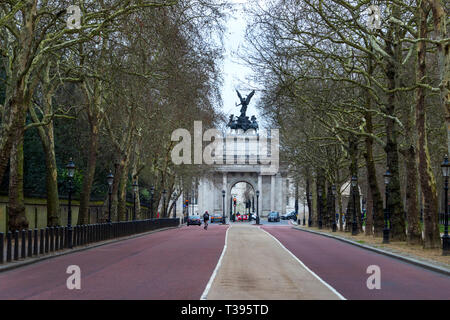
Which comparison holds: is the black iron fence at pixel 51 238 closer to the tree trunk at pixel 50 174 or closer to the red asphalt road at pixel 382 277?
the tree trunk at pixel 50 174

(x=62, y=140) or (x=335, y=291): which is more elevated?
(x=62, y=140)

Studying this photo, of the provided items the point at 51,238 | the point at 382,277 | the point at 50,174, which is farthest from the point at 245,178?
the point at 382,277

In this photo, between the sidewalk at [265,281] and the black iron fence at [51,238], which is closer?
the sidewalk at [265,281]

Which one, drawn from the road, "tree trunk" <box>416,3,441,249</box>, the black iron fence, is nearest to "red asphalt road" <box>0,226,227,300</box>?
the road

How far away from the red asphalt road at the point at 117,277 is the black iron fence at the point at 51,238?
0.80 metres

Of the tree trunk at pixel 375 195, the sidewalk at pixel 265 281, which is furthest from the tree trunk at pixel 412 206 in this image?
the sidewalk at pixel 265 281

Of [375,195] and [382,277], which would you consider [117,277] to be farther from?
[375,195]

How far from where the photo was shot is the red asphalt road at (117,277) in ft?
46.9

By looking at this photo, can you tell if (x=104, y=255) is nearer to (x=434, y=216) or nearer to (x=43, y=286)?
(x=43, y=286)
